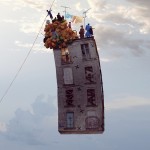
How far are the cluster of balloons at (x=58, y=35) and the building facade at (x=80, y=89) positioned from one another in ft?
1.52

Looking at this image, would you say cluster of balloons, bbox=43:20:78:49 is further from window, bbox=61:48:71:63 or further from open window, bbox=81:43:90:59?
open window, bbox=81:43:90:59

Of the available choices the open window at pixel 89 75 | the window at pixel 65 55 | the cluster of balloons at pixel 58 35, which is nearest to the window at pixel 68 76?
the window at pixel 65 55

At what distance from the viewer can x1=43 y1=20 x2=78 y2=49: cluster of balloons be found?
28.8 meters

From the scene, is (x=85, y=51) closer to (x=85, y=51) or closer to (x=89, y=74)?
(x=85, y=51)

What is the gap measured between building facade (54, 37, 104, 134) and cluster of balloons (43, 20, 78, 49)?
463 mm

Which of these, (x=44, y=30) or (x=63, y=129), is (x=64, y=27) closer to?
(x=44, y=30)

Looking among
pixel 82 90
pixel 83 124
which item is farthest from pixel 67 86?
pixel 83 124

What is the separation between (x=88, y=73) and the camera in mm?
27812

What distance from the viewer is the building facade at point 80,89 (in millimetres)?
27453

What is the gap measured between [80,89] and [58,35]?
436 cm

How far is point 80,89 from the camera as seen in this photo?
28062 mm

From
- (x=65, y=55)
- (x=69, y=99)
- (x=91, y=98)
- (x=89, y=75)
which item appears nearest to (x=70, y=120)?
(x=69, y=99)

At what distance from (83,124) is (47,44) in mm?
6363

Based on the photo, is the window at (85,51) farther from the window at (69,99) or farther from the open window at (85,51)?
the window at (69,99)
